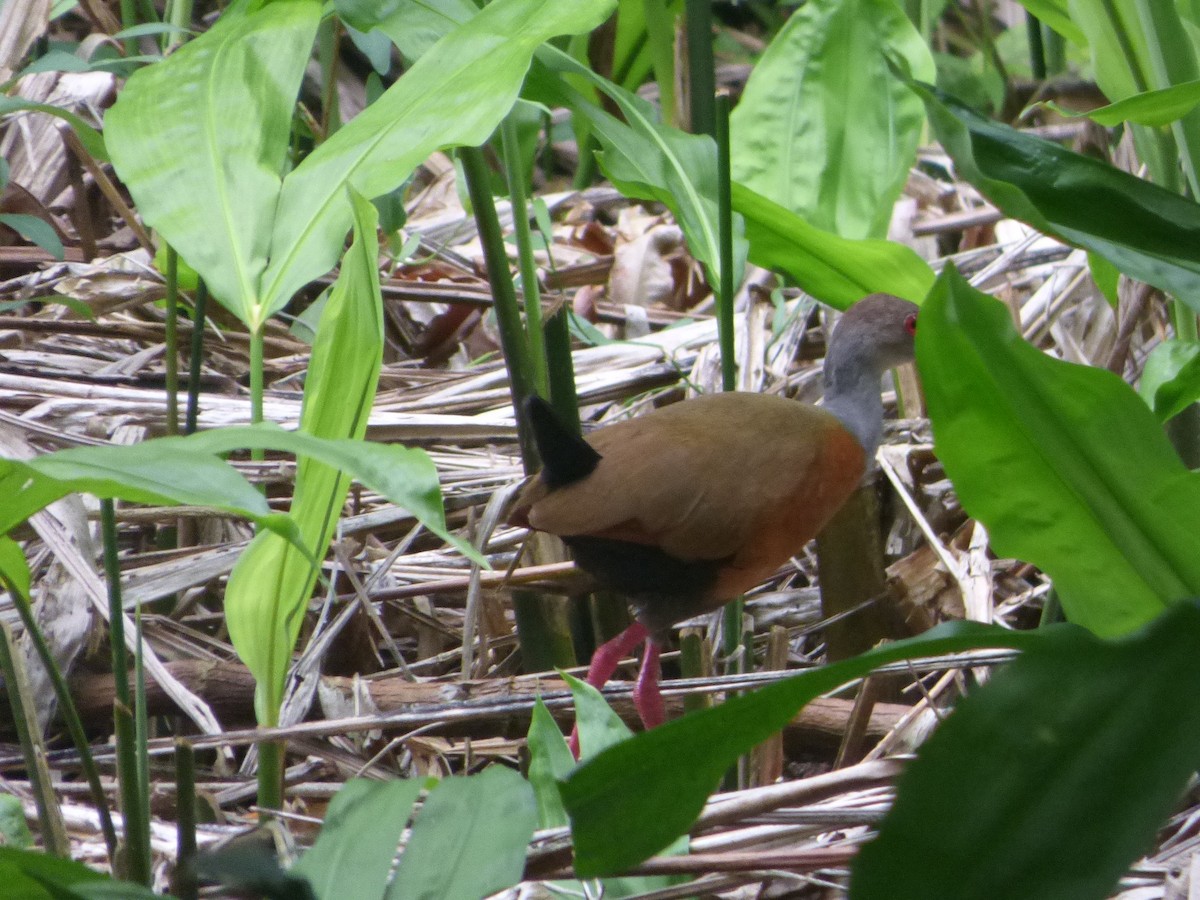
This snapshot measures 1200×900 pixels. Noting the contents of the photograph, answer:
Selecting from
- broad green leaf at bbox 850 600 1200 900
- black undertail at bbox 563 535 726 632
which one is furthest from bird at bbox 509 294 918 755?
broad green leaf at bbox 850 600 1200 900

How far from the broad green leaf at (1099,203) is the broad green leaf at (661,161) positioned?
619 millimetres

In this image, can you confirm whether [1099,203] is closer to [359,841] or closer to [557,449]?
[359,841]

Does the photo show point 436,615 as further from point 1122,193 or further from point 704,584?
point 1122,193

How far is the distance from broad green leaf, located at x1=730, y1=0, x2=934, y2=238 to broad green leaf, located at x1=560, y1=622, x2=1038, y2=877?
1.46 metres

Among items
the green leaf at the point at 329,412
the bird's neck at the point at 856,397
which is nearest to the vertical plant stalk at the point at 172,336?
the green leaf at the point at 329,412

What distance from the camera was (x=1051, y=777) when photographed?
0.61 meters

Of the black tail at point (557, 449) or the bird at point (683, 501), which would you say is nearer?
the black tail at point (557, 449)

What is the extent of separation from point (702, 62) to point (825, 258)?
0.32m

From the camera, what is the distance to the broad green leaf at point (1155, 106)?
0.89m

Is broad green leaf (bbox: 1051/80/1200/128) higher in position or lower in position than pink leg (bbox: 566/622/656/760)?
higher

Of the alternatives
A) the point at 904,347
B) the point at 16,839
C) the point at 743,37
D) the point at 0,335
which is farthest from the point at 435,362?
the point at 743,37

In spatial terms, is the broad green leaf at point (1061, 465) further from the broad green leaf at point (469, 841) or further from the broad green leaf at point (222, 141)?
the broad green leaf at point (222, 141)

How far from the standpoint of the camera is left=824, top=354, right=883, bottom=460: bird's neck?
1.96m

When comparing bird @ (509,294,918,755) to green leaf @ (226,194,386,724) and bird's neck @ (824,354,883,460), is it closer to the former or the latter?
bird's neck @ (824,354,883,460)
